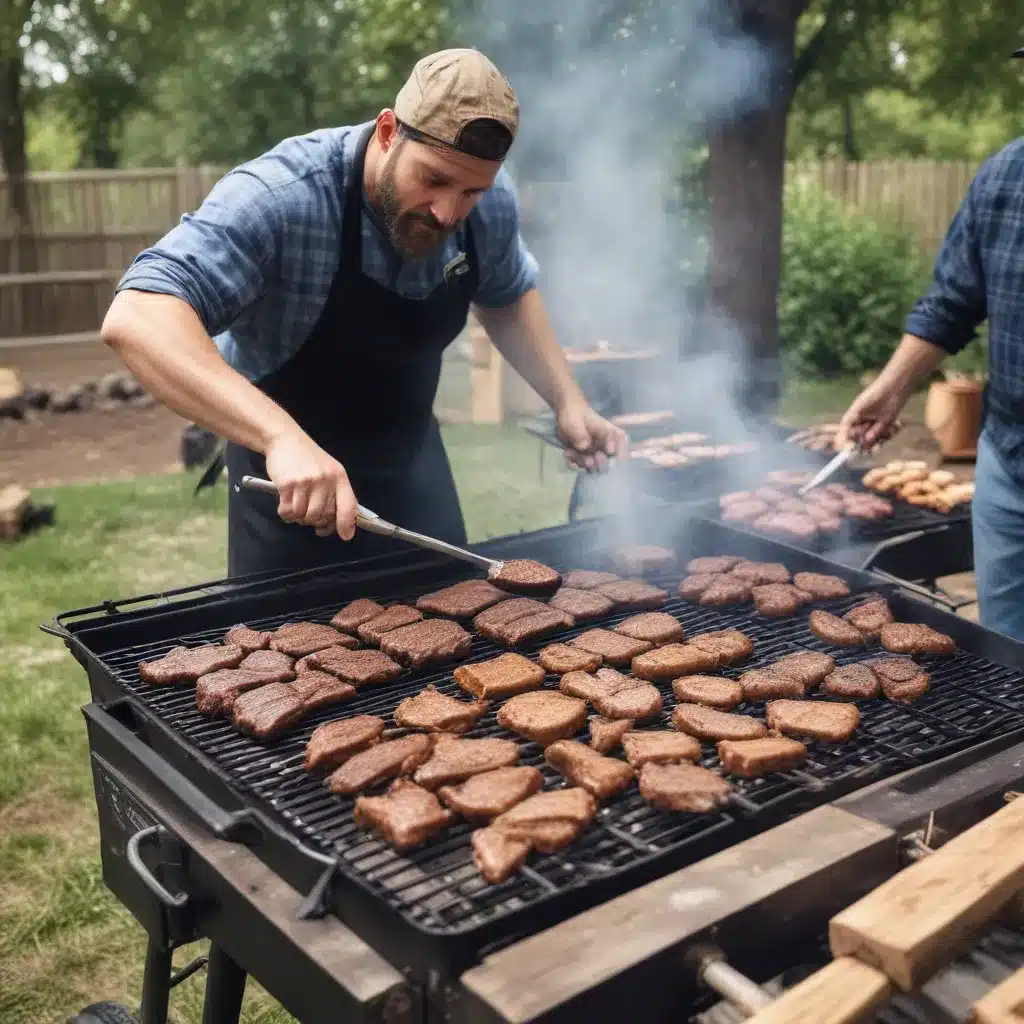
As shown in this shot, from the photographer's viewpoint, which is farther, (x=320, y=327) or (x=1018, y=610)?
(x=1018, y=610)

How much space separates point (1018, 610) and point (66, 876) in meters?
3.71

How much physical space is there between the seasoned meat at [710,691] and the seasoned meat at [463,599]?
0.68m

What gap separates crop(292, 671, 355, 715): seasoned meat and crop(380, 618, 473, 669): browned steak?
0.19m

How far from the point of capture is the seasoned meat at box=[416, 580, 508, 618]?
3.08 meters

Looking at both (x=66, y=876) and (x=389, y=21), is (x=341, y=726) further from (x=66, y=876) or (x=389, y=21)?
(x=389, y=21)

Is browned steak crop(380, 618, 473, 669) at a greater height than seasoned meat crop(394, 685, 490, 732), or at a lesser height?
greater

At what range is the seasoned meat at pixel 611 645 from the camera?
9.32 feet

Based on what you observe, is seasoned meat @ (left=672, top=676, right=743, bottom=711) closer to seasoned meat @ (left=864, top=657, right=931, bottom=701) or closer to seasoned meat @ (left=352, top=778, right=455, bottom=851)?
seasoned meat @ (left=864, top=657, right=931, bottom=701)

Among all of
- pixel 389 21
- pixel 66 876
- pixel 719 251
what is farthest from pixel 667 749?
pixel 389 21

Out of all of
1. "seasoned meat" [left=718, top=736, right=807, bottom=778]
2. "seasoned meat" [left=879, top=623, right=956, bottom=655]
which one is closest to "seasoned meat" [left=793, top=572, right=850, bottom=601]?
"seasoned meat" [left=879, top=623, right=956, bottom=655]

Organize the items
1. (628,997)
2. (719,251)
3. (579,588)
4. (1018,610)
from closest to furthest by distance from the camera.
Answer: (628,997)
(579,588)
(1018,610)
(719,251)

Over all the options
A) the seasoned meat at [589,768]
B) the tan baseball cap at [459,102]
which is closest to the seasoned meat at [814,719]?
the seasoned meat at [589,768]

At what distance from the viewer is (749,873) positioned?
1.88m

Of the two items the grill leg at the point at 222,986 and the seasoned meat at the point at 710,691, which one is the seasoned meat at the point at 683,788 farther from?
the grill leg at the point at 222,986
